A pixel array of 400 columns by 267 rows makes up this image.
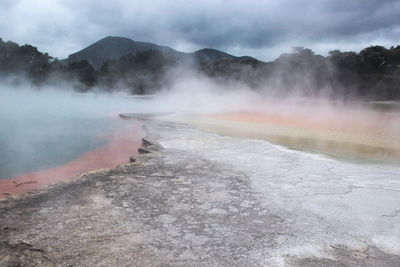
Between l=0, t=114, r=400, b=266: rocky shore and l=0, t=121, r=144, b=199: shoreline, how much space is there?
80 cm

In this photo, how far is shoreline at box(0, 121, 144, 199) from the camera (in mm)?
4648

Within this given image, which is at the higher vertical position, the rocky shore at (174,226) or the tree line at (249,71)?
the tree line at (249,71)

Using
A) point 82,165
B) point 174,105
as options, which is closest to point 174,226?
point 82,165

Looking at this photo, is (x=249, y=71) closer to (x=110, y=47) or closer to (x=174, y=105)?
(x=174, y=105)

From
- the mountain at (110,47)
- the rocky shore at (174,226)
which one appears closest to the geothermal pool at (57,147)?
the rocky shore at (174,226)

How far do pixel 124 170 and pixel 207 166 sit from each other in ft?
3.31

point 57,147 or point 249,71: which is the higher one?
point 249,71

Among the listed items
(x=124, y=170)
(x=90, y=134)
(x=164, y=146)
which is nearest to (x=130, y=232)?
(x=124, y=170)

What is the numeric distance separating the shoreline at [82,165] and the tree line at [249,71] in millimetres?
17550

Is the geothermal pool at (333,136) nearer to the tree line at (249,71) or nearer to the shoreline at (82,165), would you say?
the shoreline at (82,165)

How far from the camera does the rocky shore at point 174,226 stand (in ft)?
7.46

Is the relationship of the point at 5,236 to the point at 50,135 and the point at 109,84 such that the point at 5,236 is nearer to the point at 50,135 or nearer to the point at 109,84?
the point at 50,135

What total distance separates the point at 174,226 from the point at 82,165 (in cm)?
349

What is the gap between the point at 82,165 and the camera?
18.8ft
